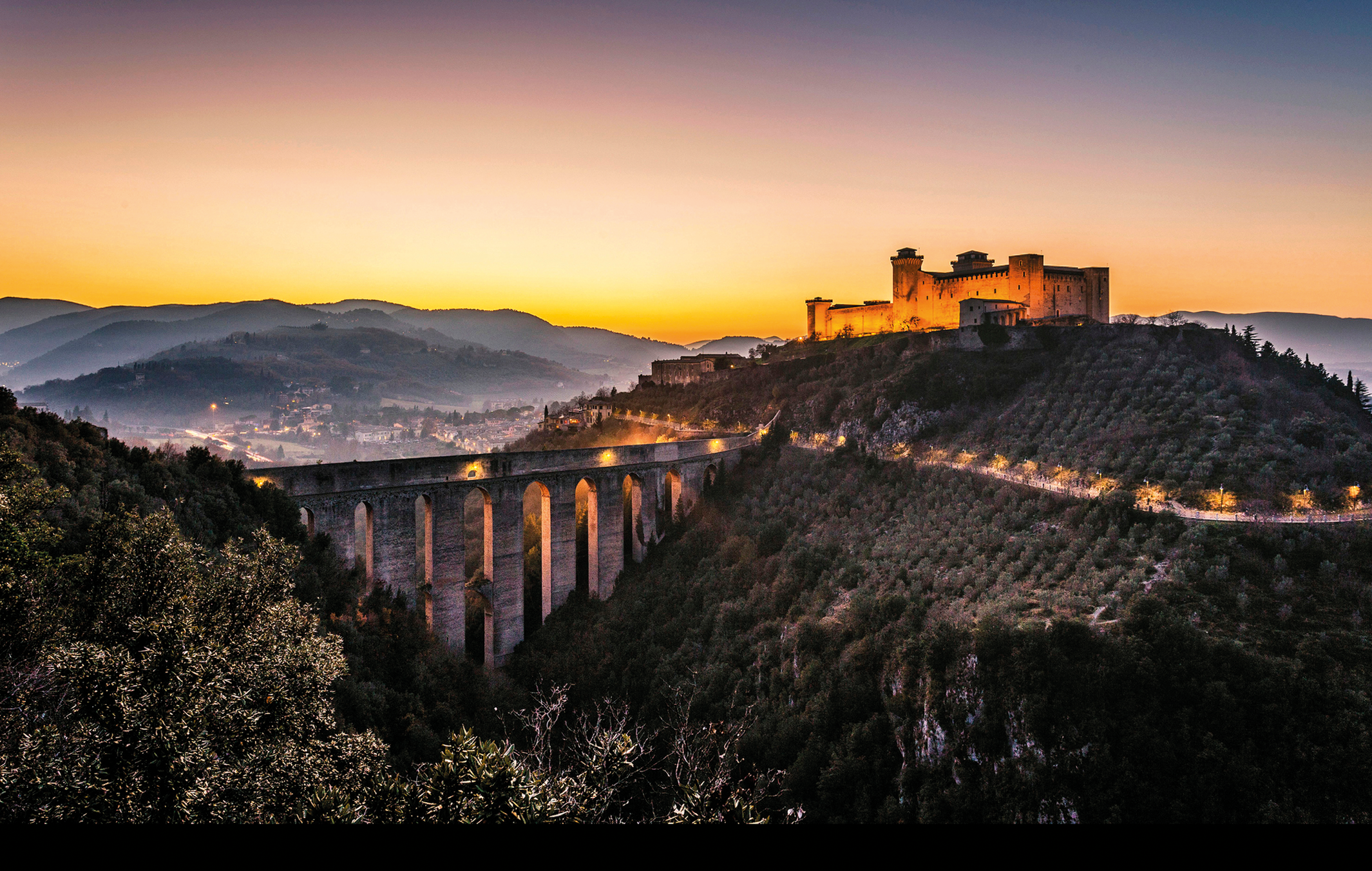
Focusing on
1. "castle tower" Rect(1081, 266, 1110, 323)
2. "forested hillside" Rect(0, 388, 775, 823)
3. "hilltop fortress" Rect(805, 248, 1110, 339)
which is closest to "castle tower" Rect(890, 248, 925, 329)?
"hilltop fortress" Rect(805, 248, 1110, 339)

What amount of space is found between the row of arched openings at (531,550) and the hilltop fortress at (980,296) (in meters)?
23.2

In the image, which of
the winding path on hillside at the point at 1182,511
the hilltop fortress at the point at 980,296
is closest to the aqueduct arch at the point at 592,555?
the winding path on hillside at the point at 1182,511

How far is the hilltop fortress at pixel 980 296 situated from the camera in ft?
163

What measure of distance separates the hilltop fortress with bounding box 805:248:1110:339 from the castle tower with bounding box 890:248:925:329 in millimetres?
47

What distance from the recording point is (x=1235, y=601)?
20.8m

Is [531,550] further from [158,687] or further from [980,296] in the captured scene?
[980,296]

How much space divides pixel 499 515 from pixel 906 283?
3882 cm

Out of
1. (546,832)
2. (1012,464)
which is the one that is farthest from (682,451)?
(546,832)

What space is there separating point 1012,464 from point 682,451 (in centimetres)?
1549

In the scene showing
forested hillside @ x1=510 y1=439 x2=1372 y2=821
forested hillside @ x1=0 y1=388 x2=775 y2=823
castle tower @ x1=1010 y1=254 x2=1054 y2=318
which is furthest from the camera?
castle tower @ x1=1010 y1=254 x2=1054 y2=318

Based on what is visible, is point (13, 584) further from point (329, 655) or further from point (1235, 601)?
point (1235, 601)

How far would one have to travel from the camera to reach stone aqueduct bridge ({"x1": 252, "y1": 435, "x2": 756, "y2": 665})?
83.8 feet

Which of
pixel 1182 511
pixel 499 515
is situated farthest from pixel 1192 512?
pixel 499 515

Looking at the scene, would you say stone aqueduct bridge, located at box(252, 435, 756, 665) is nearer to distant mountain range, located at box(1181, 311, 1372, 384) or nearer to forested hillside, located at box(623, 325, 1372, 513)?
forested hillside, located at box(623, 325, 1372, 513)
